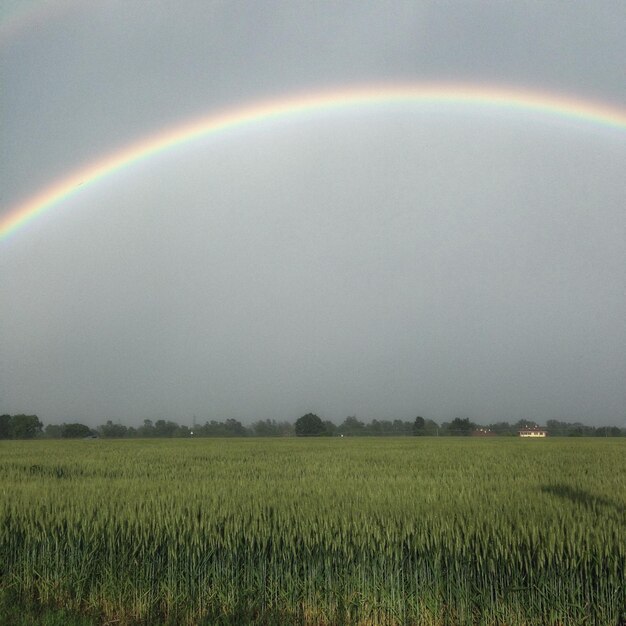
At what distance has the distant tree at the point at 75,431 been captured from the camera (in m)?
100

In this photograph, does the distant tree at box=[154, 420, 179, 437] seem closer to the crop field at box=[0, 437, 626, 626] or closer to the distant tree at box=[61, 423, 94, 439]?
the distant tree at box=[61, 423, 94, 439]

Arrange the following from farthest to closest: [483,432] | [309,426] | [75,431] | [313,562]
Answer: [309,426] → [483,432] → [75,431] → [313,562]

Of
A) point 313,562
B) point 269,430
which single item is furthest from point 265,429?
point 313,562

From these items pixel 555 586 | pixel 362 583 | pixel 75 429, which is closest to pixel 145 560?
pixel 362 583

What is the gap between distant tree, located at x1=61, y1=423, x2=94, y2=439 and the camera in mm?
100431

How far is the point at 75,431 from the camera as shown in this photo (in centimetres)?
10144

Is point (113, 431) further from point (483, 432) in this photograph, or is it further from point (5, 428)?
point (483, 432)

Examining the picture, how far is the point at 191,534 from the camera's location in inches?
275

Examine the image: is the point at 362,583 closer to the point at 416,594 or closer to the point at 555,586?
the point at 416,594

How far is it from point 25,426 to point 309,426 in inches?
1906

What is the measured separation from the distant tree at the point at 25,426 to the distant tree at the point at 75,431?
4.52 m

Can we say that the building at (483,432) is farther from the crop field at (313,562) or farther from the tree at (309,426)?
the crop field at (313,562)

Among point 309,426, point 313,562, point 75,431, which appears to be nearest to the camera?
point 313,562

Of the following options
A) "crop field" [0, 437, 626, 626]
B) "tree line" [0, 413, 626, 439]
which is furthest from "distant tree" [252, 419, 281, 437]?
"crop field" [0, 437, 626, 626]
